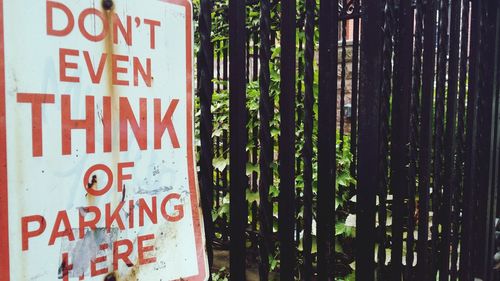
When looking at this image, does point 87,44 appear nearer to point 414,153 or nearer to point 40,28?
point 40,28

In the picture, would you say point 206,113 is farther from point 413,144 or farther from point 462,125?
point 462,125

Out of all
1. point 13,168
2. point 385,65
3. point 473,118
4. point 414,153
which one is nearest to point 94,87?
point 13,168

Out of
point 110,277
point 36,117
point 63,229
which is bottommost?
point 110,277

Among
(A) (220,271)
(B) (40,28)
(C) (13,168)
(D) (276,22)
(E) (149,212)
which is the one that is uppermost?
(D) (276,22)

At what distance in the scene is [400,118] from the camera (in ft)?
5.95

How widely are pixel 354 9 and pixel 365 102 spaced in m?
2.36

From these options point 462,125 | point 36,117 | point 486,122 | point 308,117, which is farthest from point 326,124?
point 486,122

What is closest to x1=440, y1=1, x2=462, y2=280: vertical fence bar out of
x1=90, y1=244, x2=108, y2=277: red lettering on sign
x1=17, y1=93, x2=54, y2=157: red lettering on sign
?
x1=90, y1=244, x2=108, y2=277: red lettering on sign

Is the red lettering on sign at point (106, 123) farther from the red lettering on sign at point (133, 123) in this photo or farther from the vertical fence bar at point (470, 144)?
the vertical fence bar at point (470, 144)

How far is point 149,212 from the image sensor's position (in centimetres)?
93

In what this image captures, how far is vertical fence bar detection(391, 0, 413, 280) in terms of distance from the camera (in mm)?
1797

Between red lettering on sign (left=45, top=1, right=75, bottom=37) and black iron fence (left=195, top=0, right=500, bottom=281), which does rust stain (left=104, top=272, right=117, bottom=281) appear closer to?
black iron fence (left=195, top=0, right=500, bottom=281)

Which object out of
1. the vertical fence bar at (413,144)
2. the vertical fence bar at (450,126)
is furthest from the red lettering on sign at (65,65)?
the vertical fence bar at (450,126)

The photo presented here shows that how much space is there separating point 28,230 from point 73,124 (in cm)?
21
